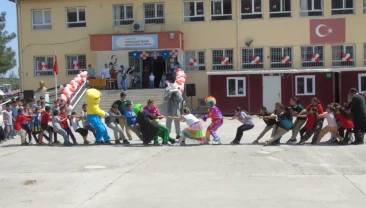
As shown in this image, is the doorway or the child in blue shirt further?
the doorway

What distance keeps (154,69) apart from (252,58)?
6.75 m

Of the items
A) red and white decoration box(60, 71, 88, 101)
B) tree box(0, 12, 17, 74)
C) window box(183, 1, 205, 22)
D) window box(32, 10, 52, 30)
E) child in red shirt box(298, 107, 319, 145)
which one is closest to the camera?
child in red shirt box(298, 107, 319, 145)

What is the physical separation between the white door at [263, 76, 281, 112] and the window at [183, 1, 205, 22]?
22.3ft

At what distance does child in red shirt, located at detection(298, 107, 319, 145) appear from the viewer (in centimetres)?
1559

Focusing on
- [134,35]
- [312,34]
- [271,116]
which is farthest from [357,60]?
[271,116]

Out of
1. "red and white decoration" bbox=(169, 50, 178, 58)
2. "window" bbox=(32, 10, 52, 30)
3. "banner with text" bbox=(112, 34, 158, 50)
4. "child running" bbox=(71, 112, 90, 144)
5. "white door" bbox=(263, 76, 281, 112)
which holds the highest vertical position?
"window" bbox=(32, 10, 52, 30)

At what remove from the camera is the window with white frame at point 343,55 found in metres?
34.6

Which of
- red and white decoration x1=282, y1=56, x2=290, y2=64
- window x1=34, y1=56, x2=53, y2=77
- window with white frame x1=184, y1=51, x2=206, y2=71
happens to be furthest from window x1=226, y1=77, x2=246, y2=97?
window x1=34, y1=56, x2=53, y2=77

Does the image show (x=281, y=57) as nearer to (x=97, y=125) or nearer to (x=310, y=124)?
(x=310, y=124)

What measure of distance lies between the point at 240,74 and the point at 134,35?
298 inches

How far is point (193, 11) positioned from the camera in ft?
117

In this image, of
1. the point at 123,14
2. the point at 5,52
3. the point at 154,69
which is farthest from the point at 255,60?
the point at 5,52
